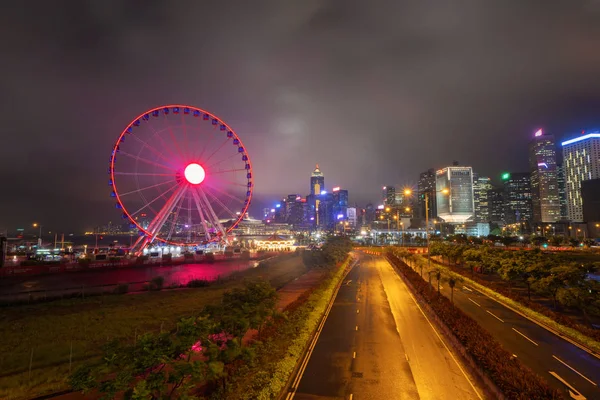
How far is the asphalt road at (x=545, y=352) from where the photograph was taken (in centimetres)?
1371

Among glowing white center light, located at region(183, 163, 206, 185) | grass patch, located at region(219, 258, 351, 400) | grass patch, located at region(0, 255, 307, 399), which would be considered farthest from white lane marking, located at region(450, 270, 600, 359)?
glowing white center light, located at region(183, 163, 206, 185)

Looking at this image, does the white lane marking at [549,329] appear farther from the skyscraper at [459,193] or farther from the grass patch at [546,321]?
the skyscraper at [459,193]

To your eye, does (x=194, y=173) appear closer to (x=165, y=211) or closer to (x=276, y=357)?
(x=165, y=211)

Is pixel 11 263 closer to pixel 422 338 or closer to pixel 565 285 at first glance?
pixel 422 338

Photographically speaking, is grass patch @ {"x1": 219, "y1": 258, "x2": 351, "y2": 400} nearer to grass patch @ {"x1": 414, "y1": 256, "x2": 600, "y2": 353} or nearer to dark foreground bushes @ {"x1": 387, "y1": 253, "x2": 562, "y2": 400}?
dark foreground bushes @ {"x1": 387, "y1": 253, "x2": 562, "y2": 400}

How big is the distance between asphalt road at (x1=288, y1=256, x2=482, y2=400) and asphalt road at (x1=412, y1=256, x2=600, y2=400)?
3.55 meters

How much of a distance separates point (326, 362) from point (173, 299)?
25.3 m

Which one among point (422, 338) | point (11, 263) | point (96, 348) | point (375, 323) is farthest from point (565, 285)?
point (11, 263)

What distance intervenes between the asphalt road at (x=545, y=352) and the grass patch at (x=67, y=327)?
1721 cm

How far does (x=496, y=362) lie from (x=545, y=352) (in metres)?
5.66

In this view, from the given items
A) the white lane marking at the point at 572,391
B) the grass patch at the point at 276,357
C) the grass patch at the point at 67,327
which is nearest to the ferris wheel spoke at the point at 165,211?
the grass patch at the point at 67,327

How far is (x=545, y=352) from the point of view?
1708 cm

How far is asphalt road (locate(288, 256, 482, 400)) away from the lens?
13.2 metres

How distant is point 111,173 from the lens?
155ft
